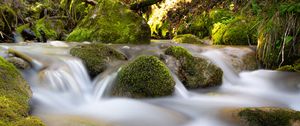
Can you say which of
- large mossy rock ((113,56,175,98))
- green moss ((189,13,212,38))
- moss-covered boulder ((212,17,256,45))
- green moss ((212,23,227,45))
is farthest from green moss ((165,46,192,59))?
green moss ((189,13,212,38))

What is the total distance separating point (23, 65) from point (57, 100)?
3.22 ft

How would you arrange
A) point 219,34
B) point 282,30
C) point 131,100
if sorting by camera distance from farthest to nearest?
point 219,34
point 282,30
point 131,100

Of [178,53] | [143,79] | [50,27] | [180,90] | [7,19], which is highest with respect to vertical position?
[7,19]

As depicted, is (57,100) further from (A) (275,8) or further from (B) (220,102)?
(A) (275,8)

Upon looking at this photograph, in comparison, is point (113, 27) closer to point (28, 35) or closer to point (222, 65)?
point (28, 35)

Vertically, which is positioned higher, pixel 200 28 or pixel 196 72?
pixel 200 28

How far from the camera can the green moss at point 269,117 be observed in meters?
3.81

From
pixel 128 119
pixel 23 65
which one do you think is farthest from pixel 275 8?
pixel 23 65

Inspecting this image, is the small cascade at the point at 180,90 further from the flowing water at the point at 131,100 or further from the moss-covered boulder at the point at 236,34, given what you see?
the moss-covered boulder at the point at 236,34

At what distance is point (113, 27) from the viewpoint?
34.2ft

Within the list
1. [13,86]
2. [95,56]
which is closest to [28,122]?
[13,86]

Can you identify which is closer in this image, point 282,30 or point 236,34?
point 282,30

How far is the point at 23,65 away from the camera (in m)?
5.68

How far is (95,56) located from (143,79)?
1663 millimetres
